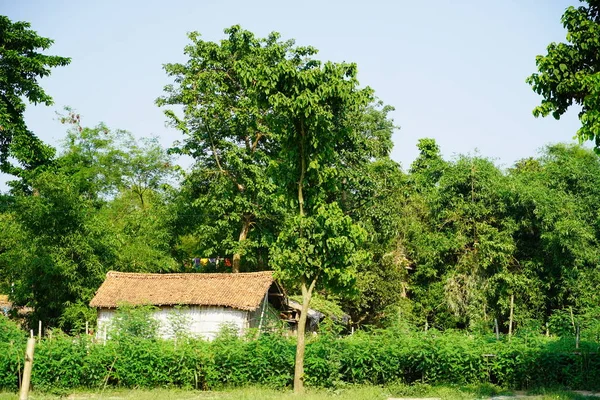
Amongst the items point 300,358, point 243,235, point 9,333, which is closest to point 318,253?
point 300,358

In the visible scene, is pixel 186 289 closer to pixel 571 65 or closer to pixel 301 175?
pixel 301 175

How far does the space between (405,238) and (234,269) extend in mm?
8925

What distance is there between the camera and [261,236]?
31750 mm

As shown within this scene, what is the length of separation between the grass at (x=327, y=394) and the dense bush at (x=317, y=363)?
47cm

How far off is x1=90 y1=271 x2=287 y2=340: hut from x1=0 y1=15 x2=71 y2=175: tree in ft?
20.6

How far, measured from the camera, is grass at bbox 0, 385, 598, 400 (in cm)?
1471

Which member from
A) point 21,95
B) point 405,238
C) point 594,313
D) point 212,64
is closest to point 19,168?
point 21,95

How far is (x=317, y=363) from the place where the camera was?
16359mm

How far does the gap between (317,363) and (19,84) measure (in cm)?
1461

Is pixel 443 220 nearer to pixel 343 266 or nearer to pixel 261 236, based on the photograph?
pixel 261 236

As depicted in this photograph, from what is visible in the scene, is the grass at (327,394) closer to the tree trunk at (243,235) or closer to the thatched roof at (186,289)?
the thatched roof at (186,289)

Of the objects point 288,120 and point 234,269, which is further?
point 234,269

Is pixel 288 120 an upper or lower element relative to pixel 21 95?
lower

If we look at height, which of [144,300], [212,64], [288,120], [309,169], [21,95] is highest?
[212,64]
